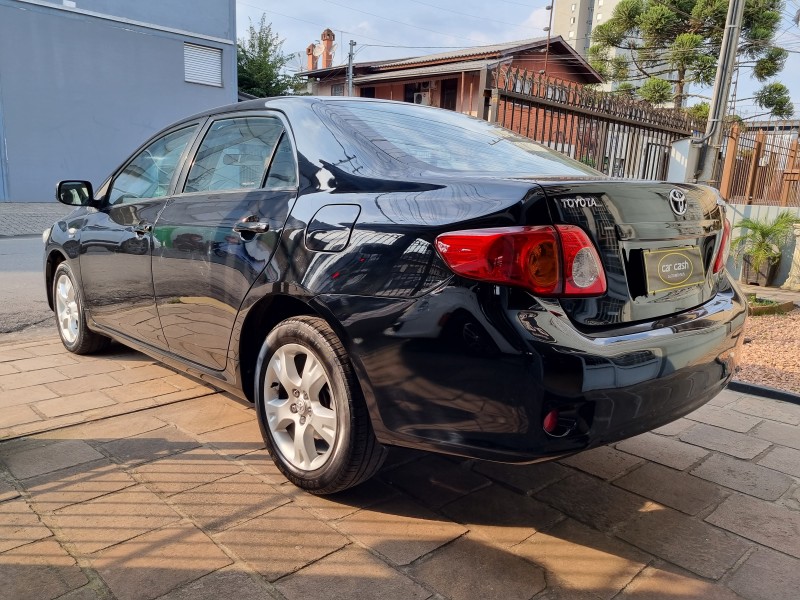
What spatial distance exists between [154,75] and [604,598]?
1923 centimetres

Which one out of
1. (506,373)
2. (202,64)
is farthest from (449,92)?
(506,373)

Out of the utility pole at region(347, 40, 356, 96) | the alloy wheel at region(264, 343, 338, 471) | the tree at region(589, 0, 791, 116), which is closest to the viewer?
the alloy wheel at region(264, 343, 338, 471)

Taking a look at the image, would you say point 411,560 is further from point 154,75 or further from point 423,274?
point 154,75

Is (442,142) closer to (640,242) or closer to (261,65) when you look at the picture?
(640,242)

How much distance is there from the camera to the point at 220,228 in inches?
108

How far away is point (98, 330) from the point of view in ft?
12.9

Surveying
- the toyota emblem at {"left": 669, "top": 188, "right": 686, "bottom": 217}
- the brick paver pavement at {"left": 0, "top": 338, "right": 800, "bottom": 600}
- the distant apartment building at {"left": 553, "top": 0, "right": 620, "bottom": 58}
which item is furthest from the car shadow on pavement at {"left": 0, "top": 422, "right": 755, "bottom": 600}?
the distant apartment building at {"left": 553, "top": 0, "right": 620, "bottom": 58}

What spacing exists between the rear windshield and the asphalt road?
384 cm

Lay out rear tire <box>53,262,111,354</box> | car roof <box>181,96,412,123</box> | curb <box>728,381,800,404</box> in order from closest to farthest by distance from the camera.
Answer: car roof <box>181,96,412,123</box> < curb <box>728,381,800,404</box> < rear tire <box>53,262,111,354</box>

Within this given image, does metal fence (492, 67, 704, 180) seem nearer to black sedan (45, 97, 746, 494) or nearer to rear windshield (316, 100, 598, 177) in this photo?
rear windshield (316, 100, 598, 177)

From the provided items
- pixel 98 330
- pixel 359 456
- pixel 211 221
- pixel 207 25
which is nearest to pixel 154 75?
Result: pixel 207 25

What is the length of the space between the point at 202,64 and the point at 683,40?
1770 cm

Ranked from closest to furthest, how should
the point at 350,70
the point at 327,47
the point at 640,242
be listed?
the point at 640,242 < the point at 350,70 < the point at 327,47

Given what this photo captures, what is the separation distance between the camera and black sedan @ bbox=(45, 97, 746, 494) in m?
1.86
